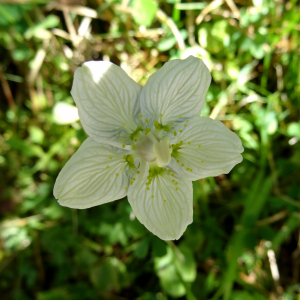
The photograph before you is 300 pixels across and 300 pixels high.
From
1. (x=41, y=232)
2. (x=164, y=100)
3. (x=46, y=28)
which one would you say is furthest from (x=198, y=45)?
(x=41, y=232)

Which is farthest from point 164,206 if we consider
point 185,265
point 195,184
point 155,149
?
point 185,265

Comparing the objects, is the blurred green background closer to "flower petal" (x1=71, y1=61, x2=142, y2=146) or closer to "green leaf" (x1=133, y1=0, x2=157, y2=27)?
"green leaf" (x1=133, y1=0, x2=157, y2=27)

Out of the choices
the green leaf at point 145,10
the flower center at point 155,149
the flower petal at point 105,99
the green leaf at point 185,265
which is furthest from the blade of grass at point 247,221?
the green leaf at point 145,10

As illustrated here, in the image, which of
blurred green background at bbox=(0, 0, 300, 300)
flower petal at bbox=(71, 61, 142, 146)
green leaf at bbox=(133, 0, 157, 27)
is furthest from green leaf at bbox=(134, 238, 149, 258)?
green leaf at bbox=(133, 0, 157, 27)

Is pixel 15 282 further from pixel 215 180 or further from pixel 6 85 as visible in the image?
pixel 215 180

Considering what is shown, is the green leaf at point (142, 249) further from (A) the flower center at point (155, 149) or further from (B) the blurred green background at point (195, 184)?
(A) the flower center at point (155, 149)

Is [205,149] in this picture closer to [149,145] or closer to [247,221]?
[149,145]
